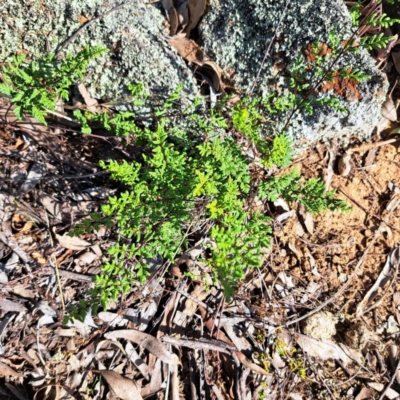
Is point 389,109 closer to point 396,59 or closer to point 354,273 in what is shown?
point 396,59

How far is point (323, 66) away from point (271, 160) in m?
0.82

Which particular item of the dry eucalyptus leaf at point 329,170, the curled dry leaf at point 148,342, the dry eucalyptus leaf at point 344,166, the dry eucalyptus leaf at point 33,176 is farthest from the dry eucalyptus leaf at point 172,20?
the curled dry leaf at point 148,342

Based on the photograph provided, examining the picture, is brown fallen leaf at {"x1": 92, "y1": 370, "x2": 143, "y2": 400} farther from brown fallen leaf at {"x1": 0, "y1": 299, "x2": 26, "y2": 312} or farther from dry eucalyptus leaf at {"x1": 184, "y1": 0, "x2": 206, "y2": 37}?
dry eucalyptus leaf at {"x1": 184, "y1": 0, "x2": 206, "y2": 37}

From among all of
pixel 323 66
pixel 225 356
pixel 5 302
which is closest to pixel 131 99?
pixel 323 66

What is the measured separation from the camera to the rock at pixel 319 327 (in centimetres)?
298

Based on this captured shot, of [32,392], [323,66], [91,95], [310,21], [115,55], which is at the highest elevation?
[310,21]

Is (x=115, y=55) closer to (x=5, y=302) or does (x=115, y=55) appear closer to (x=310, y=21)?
(x=310, y=21)

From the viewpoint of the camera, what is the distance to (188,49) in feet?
9.91

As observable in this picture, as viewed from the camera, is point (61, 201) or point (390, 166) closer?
point (61, 201)

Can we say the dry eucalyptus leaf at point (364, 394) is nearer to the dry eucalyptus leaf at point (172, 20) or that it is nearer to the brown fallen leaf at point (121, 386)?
the brown fallen leaf at point (121, 386)

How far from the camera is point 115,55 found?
2.86 metres

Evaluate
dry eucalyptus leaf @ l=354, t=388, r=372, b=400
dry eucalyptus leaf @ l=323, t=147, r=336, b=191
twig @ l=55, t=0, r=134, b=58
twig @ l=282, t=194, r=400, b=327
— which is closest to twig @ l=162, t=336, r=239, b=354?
twig @ l=282, t=194, r=400, b=327

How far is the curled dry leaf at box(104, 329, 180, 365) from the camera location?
2.71m

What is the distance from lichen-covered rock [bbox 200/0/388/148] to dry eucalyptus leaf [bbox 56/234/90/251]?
4.82 feet
